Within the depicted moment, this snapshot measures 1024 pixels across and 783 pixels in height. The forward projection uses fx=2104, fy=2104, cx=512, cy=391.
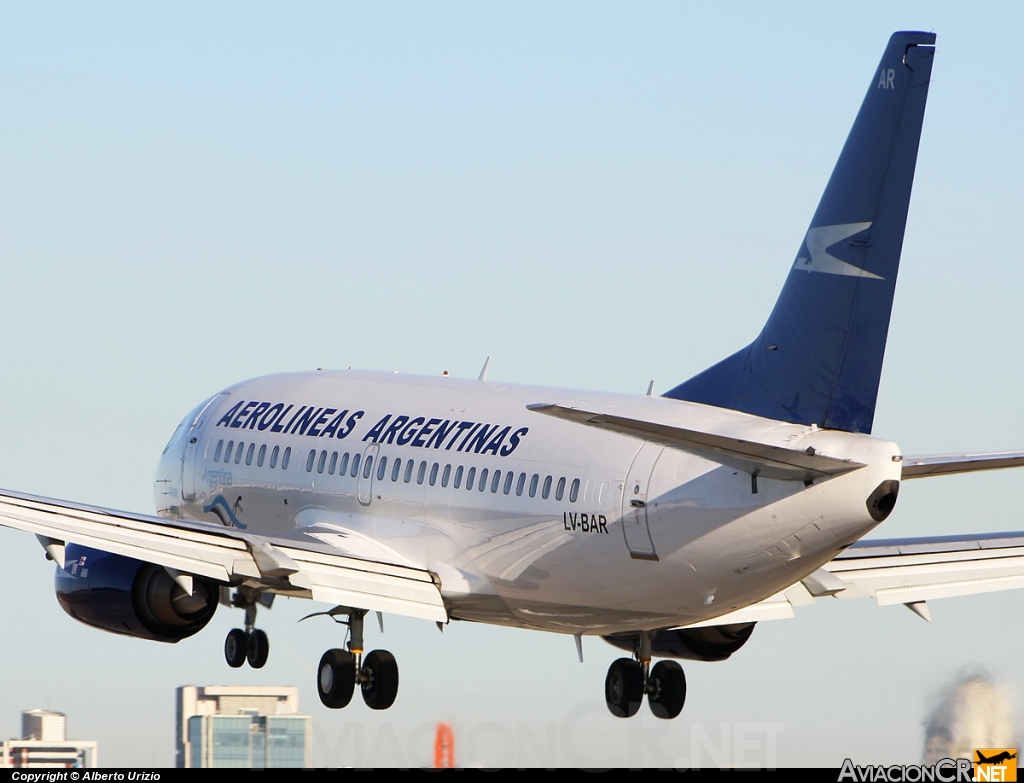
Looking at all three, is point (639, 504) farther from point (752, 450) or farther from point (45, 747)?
point (45, 747)

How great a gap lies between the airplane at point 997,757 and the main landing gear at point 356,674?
978 centimetres

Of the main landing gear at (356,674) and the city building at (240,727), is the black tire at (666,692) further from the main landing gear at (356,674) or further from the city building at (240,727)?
the city building at (240,727)

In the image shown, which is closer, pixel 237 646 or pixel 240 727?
pixel 237 646

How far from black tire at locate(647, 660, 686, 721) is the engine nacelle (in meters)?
0.48

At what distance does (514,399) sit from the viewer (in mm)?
35844

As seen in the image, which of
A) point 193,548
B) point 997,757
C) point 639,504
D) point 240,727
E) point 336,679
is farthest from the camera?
point 240,727

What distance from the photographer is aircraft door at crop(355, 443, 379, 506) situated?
1451 inches

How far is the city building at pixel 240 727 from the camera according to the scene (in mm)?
37094

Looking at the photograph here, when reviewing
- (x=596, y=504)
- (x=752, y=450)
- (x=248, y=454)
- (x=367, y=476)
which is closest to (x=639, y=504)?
(x=596, y=504)

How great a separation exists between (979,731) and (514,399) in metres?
9.39

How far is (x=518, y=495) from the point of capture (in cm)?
3366

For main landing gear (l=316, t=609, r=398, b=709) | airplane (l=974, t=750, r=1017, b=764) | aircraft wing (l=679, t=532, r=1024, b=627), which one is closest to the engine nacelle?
aircraft wing (l=679, t=532, r=1024, b=627)

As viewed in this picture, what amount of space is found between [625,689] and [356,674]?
4.85 meters

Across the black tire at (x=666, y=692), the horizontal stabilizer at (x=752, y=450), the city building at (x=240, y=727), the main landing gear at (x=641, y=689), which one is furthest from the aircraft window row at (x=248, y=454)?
the horizontal stabilizer at (x=752, y=450)
